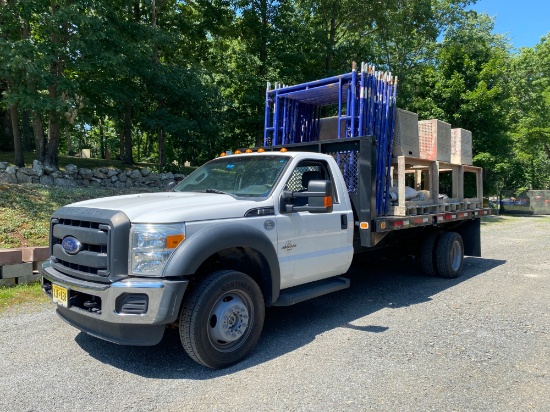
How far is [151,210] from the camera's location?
3.74 meters

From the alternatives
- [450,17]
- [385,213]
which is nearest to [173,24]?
[450,17]

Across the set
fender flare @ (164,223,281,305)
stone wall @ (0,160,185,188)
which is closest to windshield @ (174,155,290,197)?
fender flare @ (164,223,281,305)

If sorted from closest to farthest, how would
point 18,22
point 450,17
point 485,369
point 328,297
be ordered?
point 485,369, point 328,297, point 18,22, point 450,17

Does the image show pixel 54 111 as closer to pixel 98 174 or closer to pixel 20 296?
pixel 98 174

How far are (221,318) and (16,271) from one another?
4.09 metres

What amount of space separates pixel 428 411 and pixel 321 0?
62.6 ft

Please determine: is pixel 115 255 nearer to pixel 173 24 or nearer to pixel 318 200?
pixel 318 200

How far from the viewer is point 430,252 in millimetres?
7527

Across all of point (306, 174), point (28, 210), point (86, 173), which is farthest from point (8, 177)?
point (306, 174)

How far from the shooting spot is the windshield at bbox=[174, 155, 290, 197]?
4.73 m

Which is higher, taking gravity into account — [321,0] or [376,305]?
[321,0]

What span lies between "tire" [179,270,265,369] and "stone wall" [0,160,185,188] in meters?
10.2

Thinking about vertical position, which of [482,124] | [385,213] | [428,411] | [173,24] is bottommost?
[428,411]

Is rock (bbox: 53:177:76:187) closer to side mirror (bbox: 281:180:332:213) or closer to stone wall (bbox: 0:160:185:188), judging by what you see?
stone wall (bbox: 0:160:185:188)
